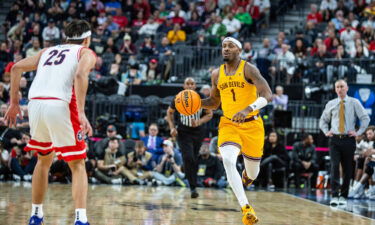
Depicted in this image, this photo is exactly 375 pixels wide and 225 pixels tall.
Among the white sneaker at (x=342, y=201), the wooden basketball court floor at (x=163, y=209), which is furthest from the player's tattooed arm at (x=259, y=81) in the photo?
the white sneaker at (x=342, y=201)

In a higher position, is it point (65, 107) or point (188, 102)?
point (188, 102)

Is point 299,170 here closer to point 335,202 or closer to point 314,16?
point 335,202

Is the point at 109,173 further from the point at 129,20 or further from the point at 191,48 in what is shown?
the point at 129,20

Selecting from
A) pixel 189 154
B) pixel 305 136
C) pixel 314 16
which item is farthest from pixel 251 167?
pixel 314 16

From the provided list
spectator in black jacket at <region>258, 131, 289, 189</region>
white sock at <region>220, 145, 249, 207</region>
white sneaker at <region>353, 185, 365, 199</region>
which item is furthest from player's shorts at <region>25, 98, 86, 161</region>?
spectator in black jacket at <region>258, 131, 289, 189</region>

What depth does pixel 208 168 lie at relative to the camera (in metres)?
13.0

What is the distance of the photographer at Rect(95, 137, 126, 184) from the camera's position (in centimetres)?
1273

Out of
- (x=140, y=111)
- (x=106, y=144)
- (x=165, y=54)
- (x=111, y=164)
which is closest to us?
(x=111, y=164)

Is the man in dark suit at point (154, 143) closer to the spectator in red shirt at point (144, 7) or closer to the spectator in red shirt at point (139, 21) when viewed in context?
the spectator in red shirt at point (139, 21)

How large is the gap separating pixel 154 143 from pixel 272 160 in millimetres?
2539

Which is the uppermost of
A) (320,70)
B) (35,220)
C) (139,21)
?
(139,21)

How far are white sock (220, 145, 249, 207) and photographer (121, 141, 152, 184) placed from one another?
639 cm

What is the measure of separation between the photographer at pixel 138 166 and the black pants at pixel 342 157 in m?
4.54

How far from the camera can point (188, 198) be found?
950 centimetres
